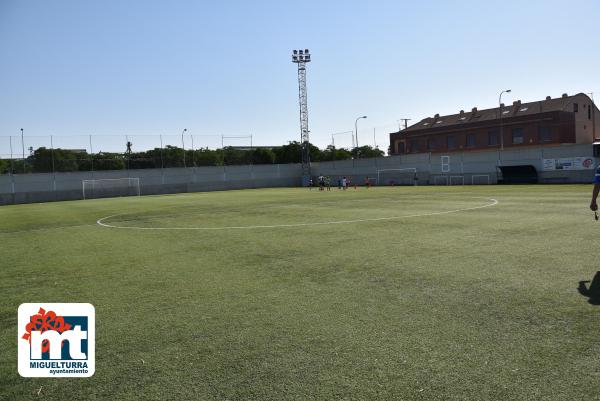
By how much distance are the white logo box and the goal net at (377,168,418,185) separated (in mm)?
56251

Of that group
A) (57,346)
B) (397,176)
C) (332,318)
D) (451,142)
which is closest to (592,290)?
(332,318)

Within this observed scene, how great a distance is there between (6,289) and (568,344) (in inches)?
355

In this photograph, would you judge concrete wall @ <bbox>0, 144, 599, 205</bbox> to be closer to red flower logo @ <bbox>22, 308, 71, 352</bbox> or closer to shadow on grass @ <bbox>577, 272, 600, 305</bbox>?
shadow on grass @ <bbox>577, 272, 600, 305</bbox>

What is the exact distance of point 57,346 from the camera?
508cm

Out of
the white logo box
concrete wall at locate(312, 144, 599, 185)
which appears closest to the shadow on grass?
the white logo box

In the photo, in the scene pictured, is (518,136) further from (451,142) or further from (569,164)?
(569,164)

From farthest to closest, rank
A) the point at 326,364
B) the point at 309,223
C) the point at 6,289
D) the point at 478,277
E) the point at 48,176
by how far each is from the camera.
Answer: the point at 48,176 < the point at 309,223 < the point at 6,289 < the point at 478,277 < the point at 326,364

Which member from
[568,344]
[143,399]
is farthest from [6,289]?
[568,344]

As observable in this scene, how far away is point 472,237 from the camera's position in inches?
468

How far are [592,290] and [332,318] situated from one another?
3832 millimetres

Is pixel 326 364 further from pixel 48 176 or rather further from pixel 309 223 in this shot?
pixel 48 176

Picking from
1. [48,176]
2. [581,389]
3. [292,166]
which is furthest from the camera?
[292,166]

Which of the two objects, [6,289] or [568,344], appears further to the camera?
[6,289]

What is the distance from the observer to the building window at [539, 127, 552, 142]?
276 ft
